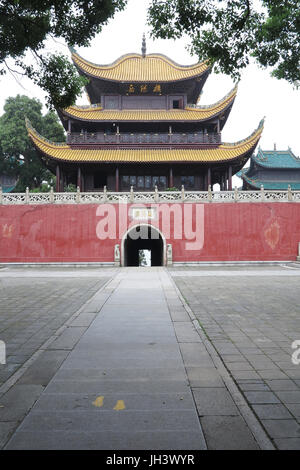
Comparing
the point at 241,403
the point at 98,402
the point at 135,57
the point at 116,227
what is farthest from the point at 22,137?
the point at 241,403

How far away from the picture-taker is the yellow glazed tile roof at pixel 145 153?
18.2 meters

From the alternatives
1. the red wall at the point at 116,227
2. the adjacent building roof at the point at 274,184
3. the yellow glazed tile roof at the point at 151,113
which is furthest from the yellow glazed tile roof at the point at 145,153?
the adjacent building roof at the point at 274,184

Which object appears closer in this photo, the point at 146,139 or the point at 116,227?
the point at 116,227

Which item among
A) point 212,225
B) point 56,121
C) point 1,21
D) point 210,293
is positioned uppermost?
point 56,121

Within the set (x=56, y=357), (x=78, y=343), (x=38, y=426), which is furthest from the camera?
(x=78, y=343)

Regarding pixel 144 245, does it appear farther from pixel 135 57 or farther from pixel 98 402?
pixel 98 402

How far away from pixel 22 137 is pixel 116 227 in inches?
586

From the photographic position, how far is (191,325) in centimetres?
472

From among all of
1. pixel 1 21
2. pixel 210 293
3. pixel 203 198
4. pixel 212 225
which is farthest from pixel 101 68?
pixel 210 293

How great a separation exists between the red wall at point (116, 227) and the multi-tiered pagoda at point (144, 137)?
3.63 metres

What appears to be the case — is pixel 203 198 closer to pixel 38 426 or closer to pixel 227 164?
pixel 227 164

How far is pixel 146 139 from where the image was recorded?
63.9ft

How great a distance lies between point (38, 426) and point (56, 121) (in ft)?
93.6

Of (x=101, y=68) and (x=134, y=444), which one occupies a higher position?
(x=101, y=68)
